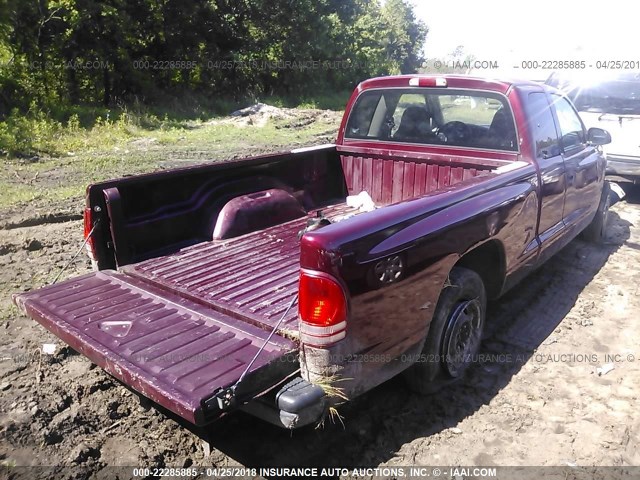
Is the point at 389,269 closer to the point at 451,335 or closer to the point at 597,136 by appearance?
the point at 451,335

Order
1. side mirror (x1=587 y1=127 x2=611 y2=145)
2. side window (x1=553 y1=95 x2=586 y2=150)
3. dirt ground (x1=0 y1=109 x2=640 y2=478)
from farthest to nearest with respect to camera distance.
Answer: side mirror (x1=587 y1=127 x2=611 y2=145) → side window (x1=553 y1=95 x2=586 y2=150) → dirt ground (x1=0 y1=109 x2=640 y2=478)

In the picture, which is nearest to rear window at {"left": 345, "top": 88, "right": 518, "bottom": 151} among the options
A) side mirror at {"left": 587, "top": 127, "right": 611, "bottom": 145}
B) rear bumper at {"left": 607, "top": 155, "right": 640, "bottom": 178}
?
side mirror at {"left": 587, "top": 127, "right": 611, "bottom": 145}

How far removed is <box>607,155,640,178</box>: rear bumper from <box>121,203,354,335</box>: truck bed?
5584 millimetres

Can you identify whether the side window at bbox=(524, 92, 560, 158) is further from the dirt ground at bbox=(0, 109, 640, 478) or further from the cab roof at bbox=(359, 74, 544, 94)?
the dirt ground at bbox=(0, 109, 640, 478)

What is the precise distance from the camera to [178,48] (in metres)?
21.0

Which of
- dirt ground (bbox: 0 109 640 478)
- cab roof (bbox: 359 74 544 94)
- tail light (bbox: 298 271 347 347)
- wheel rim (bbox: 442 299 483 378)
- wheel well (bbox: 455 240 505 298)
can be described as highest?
cab roof (bbox: 359 74 544 94)

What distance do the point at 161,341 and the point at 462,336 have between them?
190 centimetres

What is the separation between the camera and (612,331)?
421 centimetres

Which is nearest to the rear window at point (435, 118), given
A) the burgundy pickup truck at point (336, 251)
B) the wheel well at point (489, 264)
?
the burgundy pickup truck at point (336, 251)

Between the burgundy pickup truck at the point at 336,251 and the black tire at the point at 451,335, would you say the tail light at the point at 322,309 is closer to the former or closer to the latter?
the burgundy pickup truck at the point at 336,251

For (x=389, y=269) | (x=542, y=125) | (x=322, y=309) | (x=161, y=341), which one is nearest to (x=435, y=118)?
(x=542, y=125)

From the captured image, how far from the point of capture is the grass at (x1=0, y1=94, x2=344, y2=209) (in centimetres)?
876

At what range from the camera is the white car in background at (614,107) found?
7.66 meters

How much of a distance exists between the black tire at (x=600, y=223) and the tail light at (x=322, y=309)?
186 inches
